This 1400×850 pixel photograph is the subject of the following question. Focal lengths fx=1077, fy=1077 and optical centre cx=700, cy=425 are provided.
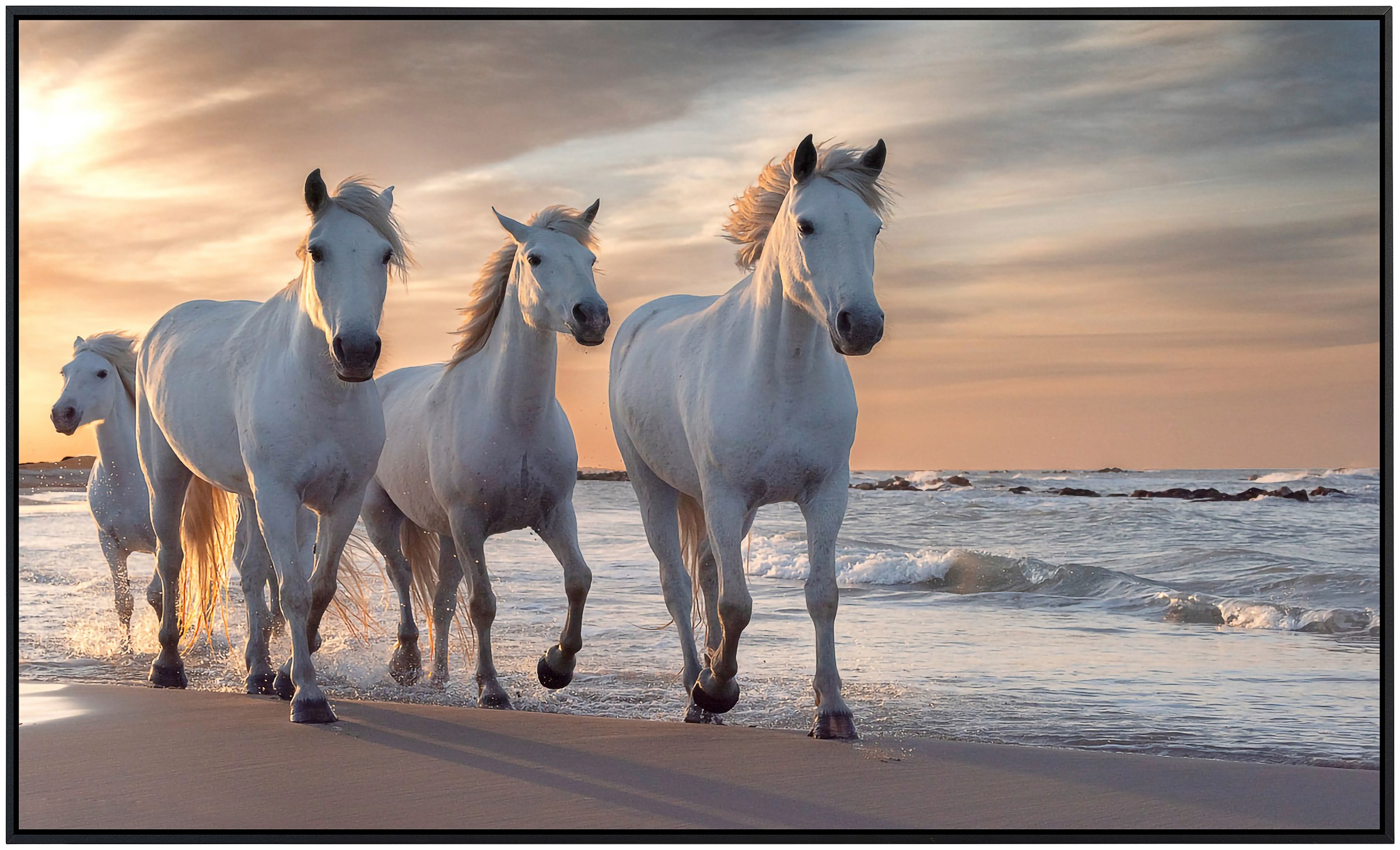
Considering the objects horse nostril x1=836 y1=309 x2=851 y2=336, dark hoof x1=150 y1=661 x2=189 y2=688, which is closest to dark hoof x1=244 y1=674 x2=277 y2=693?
dark hoof x1=150 y1=661 x2=189 y2=688

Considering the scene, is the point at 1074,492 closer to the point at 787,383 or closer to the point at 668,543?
the point at 668,543

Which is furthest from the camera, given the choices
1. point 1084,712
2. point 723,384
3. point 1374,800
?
point 1084,712

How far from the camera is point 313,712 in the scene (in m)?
3.93

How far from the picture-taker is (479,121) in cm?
466

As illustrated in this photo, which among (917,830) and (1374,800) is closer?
(917,830)

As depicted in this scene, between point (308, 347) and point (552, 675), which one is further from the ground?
Answer: point (308, 347)

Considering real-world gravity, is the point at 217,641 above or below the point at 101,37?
below

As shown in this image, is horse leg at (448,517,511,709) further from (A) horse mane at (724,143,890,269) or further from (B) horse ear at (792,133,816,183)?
(B) horse ear at (792,133,816,183)

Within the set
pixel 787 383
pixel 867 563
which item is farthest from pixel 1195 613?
pixel 787 383

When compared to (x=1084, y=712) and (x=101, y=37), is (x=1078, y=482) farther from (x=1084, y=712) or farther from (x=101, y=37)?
(x=101, y=37)

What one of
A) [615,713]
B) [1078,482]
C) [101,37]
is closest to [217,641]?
[615,713]

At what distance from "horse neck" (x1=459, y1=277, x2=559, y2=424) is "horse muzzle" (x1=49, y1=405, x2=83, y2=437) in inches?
129

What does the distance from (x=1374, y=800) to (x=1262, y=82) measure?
3.11 metres

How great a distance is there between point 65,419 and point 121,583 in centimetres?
110
